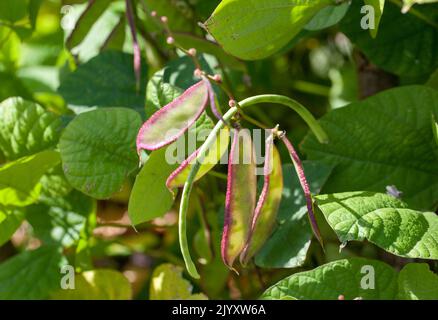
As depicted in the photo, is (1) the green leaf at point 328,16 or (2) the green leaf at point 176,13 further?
(2) the green leaf at point 176,13

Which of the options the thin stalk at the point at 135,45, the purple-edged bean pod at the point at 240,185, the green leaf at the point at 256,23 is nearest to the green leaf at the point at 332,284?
the purple-edged bean pod at the point at 240,185

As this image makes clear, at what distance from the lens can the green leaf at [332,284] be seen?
2.38ft

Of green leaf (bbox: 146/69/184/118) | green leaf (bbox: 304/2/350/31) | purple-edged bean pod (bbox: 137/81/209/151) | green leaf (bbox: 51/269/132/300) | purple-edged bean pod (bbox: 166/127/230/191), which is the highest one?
green leaf (bbox: 304/2/350/31)

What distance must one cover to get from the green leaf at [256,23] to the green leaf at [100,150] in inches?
7.1

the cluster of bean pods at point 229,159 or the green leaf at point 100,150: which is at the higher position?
the cluster of bean pods at point 229,159

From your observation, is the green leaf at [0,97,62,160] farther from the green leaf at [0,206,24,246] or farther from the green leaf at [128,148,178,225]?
the green leaf at [128,148,178,225]

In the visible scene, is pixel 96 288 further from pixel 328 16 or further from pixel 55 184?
pixel 328 16

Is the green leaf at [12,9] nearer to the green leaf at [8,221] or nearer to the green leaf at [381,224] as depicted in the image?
the green leaf at [8,221]

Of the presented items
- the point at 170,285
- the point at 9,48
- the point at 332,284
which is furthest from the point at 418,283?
the point at 9,48

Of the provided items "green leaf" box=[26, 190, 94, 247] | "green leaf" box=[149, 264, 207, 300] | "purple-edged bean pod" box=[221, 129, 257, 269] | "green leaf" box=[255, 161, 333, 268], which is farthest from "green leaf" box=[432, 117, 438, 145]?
"green leaf" box=[26, 190, 94, 247]

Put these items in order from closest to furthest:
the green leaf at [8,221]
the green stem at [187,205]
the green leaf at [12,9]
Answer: the green stem at [187,205]
the green leaf at [8,221]
the green leaf at [12,9]

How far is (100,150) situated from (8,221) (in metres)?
0.16

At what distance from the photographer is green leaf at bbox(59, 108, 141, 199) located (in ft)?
2.67

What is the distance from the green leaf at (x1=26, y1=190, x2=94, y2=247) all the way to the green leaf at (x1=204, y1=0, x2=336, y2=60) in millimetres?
366
